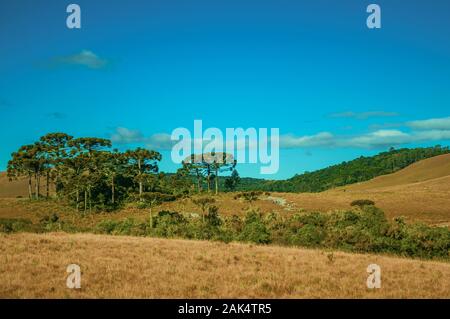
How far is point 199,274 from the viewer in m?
15.0

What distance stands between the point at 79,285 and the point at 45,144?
7115cm

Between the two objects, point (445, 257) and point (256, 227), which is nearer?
point (445, 257)

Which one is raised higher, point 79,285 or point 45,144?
point 45,144

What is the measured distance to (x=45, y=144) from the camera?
254 feet

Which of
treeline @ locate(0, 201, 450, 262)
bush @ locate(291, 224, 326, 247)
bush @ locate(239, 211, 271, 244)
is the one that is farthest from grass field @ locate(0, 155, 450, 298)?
treeline @ locate(0, 201, 450, 262)

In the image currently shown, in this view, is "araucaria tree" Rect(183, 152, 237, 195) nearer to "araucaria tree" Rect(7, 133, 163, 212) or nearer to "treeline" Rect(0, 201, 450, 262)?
"araucaria tree" Rect(7, 133, 163, 212)

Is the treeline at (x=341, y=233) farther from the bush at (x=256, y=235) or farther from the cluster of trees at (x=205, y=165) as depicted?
the cluster of trees at (x=205, y=165)

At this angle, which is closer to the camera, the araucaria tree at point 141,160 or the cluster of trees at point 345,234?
the cluster of trees at point 345,234

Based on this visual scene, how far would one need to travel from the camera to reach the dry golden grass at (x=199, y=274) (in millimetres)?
12398

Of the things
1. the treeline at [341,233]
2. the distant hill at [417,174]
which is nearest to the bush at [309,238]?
the treeline at [341,233]
